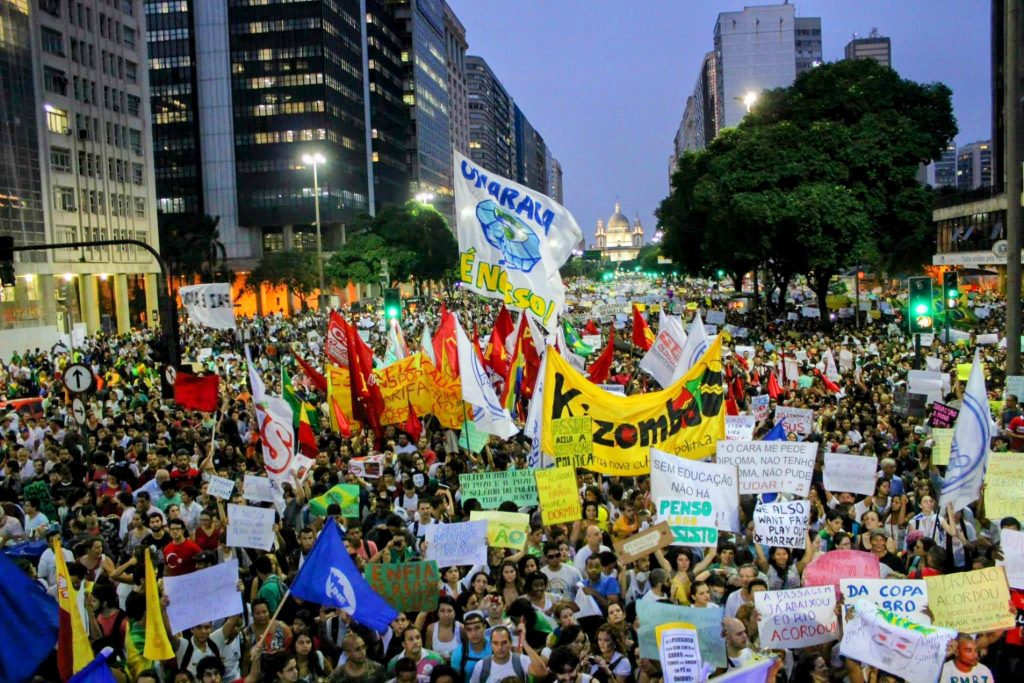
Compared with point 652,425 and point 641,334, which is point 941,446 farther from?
point 641,334

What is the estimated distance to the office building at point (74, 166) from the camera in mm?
47562

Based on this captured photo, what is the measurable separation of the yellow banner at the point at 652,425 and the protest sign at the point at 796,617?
3.80m

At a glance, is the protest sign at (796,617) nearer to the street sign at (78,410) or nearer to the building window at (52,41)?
the street sign at (78,410)

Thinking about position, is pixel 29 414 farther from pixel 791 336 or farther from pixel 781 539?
pixel 791 336

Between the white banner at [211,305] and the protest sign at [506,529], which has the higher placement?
the white banner at [211,305]

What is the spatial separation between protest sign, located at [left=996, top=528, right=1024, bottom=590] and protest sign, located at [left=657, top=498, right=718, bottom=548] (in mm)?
2118

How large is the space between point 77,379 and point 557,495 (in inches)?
370

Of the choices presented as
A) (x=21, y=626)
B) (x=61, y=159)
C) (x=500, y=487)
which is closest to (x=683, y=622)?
(x=500, y=487)

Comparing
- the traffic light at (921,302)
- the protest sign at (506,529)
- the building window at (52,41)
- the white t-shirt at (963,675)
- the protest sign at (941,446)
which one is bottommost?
the white t-shirt at (963,675)

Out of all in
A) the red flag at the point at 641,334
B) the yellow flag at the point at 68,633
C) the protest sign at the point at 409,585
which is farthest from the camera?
the red flag at the point at 641,334

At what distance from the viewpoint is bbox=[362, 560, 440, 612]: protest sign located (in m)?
7.47

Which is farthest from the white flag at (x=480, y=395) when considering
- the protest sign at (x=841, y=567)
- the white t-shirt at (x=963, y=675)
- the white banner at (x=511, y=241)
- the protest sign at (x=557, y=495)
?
the white t-shirt at (x=963, y=675)

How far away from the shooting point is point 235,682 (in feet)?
21.8

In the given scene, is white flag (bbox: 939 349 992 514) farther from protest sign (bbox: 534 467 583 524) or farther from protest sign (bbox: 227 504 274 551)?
protest sign (bbox: 227 504 274 551)
